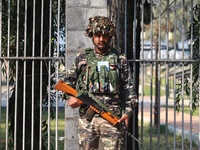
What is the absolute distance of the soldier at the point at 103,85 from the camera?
5016 mm

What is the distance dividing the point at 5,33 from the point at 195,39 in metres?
2.52

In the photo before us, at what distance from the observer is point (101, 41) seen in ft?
16.4

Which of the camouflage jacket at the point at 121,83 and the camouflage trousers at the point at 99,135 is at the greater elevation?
the camouflage jacket at the point at 121,83

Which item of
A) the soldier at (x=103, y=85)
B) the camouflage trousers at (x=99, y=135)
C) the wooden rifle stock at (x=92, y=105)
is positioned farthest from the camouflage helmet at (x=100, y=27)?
the camouflage trousers at (x=99, y=135)

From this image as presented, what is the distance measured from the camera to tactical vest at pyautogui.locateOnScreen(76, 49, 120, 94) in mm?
5031

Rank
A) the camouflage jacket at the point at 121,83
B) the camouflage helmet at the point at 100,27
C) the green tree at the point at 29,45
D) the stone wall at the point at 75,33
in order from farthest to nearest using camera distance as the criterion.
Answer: the green tree at the point at 29,45, the stone wall at the point at 75,33, the camouflage jacket at the point at 121,83, the camouflage helmet at the point at 100,27

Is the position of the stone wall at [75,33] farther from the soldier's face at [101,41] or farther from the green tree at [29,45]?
the green tree at [29,45]

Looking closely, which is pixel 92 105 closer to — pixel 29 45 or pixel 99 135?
pixel 99 135

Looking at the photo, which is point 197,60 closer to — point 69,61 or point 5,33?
point 69,61

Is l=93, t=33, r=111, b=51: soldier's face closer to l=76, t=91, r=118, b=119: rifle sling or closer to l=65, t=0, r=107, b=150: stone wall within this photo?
l=76, t=91, r=118, b=119: rifle sling

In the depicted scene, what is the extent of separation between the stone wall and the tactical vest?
87cm

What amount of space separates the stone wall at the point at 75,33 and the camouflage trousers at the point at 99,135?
835mm

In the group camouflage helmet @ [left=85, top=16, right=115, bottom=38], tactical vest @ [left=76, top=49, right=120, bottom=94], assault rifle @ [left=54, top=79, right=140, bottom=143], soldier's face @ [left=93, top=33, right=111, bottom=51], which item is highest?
camouflage helmet @ [left=85, top=16, right=115, bottom=38]

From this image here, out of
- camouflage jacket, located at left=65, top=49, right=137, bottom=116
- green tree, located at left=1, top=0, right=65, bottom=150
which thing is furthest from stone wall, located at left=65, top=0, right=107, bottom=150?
green tree, located at left=1, top=0, right=65, bottom=150
